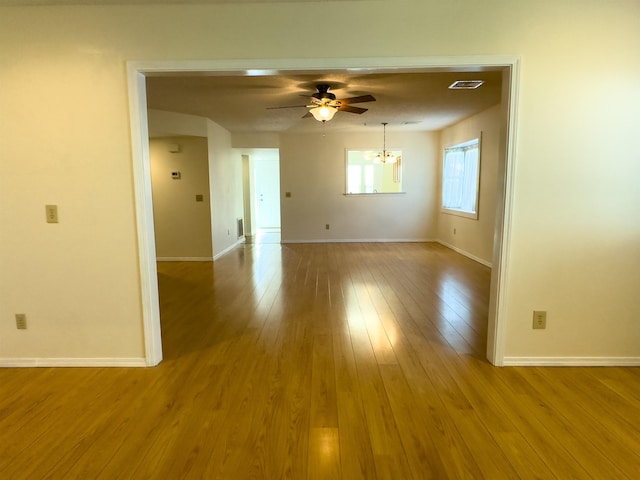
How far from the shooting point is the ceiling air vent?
3.98 meters

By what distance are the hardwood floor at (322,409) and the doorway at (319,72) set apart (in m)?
0.38

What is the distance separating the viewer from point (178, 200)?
20.8ft

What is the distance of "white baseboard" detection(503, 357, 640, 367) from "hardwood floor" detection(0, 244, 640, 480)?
0.19 feet

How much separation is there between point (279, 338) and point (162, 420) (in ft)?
3.94

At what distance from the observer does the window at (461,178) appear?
630cm

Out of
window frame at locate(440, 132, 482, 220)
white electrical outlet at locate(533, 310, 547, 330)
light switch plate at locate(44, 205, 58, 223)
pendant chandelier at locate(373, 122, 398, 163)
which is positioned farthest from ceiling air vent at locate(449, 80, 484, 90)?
light switch plate at locate(44, 205, 58, 223)

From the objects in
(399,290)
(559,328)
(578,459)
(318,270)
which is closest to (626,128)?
(559,328)

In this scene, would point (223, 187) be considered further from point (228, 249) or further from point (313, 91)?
point (313, 91)

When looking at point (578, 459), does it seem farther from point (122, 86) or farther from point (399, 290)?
point (122, 86)

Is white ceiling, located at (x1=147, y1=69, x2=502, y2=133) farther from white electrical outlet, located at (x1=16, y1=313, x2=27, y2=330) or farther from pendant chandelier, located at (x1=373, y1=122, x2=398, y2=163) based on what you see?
white electrical outlet, located at (x1=16, y1=313, x2=27, y2=330)

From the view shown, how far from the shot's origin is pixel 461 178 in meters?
7.00

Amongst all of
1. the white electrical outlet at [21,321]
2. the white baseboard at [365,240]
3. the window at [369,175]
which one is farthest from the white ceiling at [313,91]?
the window at [369,175]

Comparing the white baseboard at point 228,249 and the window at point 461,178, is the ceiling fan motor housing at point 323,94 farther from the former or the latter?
the white baseboard at point 228,249

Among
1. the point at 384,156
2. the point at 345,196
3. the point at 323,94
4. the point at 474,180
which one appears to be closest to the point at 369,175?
the point at 345,196
